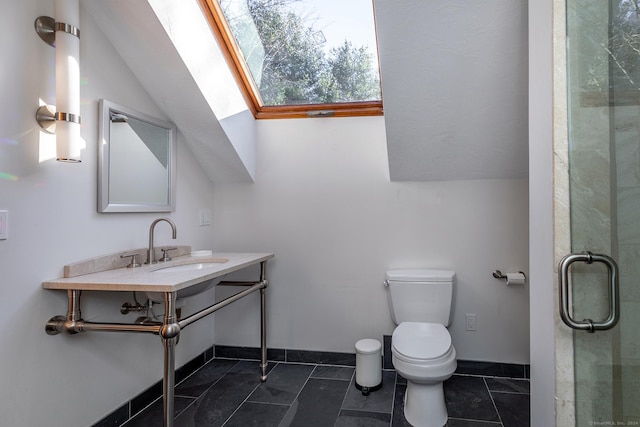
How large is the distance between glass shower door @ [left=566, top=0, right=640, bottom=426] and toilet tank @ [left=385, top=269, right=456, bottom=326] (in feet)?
4.05

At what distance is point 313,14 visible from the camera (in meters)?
2.19

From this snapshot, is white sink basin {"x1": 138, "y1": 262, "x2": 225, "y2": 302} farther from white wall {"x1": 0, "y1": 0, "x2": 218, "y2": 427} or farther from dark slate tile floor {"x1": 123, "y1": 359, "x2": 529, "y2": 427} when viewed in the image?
dark slate tile floor {"x1": 123, "y1": 359, "x2": 529, "y2": 427}

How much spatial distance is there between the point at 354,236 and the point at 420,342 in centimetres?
87

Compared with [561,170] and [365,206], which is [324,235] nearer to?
[365,206]

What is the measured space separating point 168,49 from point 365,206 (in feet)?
4.92

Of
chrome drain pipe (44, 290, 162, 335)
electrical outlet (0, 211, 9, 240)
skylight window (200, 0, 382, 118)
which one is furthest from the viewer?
skylight window (200, 0, 382, 118)

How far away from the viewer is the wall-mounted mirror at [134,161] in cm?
178

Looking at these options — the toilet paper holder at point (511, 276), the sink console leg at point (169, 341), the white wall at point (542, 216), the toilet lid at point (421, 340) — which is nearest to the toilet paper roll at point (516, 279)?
the toilet paper holder at point (511, 276)

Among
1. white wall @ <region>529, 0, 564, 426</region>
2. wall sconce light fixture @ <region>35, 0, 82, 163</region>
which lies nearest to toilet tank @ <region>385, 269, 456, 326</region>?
white wall @ <region>529, 0, 564, 426</region>

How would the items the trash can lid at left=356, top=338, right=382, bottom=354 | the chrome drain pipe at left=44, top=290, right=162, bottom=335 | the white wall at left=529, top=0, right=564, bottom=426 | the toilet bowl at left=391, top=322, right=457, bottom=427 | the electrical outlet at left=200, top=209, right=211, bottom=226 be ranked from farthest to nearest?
1. the electrical outlet at left=200, top=209, right=211, bottom=226
2. the trash can lid at left=356, top=338, right=382, bottom=354
3. the toilet bowl at left=391, top=322, right=457, bottom=427
4. the chrome drain pipe at left=44, top=290, right=162, bottom=335
5. the white wall at left=529, top=0, right=564, bottom=426

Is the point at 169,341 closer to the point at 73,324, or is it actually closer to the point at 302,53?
the point at 73,324

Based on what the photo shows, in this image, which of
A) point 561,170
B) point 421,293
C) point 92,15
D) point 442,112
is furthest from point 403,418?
point 92,15

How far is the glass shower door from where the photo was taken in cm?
97

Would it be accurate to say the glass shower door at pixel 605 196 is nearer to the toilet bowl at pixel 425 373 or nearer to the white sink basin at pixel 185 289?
the toilet bowl at pixel 425 373
